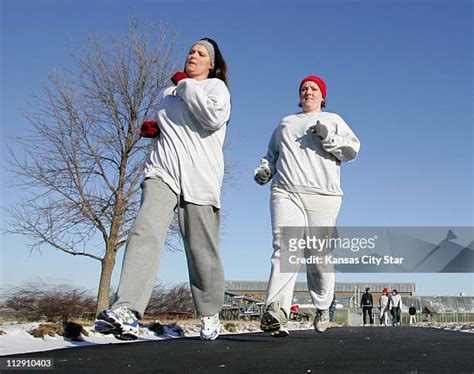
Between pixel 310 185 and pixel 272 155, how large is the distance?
523mm

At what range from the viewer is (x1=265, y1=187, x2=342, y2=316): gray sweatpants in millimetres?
4645

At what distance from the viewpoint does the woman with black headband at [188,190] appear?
3.24m

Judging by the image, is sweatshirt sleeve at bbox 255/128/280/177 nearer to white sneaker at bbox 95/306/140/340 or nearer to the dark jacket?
white sneaker at bbox 95/306/140/340

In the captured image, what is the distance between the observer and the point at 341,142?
4664mm

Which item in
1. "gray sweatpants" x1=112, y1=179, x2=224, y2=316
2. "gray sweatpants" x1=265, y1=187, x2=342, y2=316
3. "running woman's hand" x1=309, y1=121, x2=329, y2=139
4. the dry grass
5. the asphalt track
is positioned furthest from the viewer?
"gray sweatpants" x1=265, y1=187, x2=342, y2=316

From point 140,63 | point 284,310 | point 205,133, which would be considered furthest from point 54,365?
point 140,63

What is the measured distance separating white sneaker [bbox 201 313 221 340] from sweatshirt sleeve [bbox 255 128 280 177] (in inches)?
59.0

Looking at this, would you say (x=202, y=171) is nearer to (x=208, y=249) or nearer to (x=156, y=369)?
(x=208, y=249)

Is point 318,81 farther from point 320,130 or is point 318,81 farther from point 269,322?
point 269,322

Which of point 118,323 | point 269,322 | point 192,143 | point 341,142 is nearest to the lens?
point 118,323

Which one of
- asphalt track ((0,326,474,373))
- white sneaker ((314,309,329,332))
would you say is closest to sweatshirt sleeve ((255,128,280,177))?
white sneaker ((314,309,329,332))

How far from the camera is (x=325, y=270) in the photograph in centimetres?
475

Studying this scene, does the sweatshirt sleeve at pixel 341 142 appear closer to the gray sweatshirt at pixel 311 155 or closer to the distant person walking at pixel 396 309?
the gray sweatshirt at pixel 311 155

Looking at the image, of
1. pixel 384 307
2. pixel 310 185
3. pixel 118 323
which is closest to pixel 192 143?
pixel 118 323
